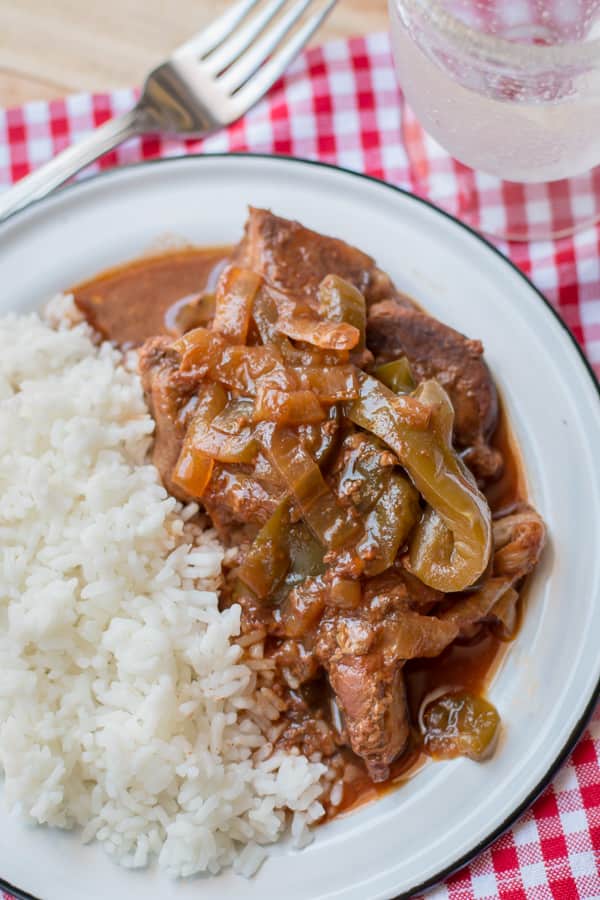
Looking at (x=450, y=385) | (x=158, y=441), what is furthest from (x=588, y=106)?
(x=158, y=441)

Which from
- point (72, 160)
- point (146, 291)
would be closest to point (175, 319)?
point (146, 291)

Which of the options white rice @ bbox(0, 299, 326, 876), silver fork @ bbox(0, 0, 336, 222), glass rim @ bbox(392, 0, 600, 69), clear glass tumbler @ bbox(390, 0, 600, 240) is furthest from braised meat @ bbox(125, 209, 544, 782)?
silver fork @ bbox(0, 0, 336, 222)

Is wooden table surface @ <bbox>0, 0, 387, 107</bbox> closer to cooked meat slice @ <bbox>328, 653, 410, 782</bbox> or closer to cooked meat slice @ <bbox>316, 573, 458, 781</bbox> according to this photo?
cooked meat slice @ <bbox>316, 573, 458, 781</bbox>

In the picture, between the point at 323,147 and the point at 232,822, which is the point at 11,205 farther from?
the point at 232,822

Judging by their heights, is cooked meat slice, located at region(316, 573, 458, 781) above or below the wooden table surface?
below

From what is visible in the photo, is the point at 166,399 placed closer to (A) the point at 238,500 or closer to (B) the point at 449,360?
(A) the point at 238,500

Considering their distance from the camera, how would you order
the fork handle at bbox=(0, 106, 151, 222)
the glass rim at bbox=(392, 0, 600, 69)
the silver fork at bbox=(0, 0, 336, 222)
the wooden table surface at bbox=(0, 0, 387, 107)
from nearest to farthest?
1. the glass rim at bbox=(392, 0, 600, 69)
2. the fork handle at bbox=(0, 106, 151, 222)
3. the silver fork at bbox=(0, 0, 336, 222)
4. the wooden table surface at bbox=(0, 0, 387, 107)
